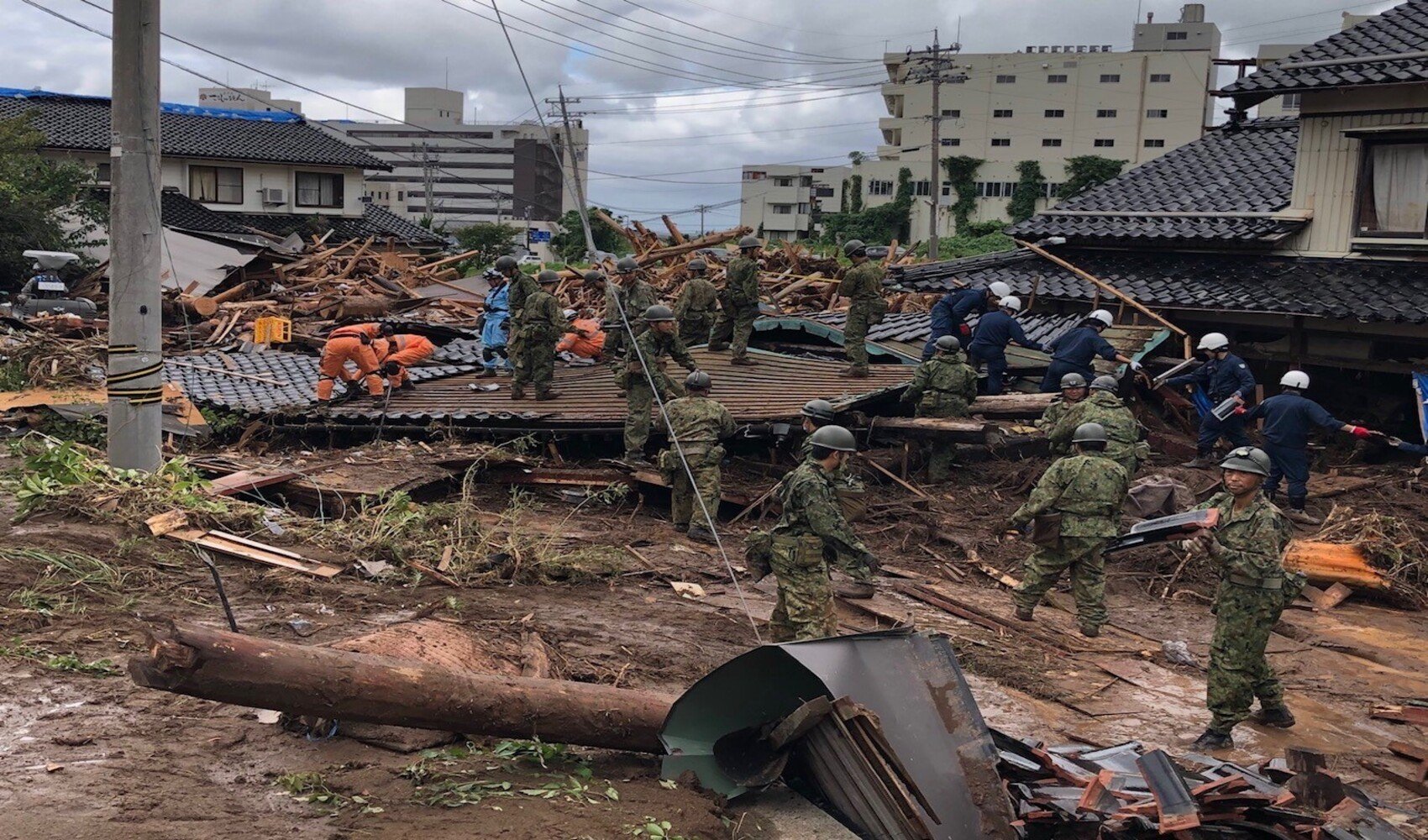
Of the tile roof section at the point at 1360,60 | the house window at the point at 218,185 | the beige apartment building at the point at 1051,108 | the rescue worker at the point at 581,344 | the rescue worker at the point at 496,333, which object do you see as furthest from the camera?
the beige apartment building at the point at 1051,108

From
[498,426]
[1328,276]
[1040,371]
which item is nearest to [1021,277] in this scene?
[1040,371]

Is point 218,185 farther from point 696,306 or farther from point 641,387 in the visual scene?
point 641,387

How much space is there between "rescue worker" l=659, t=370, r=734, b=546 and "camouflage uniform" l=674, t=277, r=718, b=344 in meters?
3.47

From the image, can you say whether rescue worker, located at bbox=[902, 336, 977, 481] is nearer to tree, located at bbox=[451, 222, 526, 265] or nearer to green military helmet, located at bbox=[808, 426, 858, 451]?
green military helmet, located at bbox=[808, 426, 858, 451]

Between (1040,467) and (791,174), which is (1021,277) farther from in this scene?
(791,174)

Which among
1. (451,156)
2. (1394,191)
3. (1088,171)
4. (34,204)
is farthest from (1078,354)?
(451,156)

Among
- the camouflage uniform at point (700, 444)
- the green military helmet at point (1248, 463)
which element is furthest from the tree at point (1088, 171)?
the green military helmet at point (1248, 463)

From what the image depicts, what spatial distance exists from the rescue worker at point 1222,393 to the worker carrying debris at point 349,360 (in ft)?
30.9

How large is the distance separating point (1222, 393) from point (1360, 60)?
4.65 m

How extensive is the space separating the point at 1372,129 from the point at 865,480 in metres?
7.75

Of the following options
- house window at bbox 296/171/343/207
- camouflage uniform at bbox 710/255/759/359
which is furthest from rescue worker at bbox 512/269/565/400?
house window at bbox 296/171/343/207

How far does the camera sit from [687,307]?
49.2ft

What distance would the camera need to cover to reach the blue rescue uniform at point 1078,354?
44.1 ft

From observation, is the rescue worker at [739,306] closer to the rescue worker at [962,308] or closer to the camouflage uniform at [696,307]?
the camouflage uniform at [696,307]
